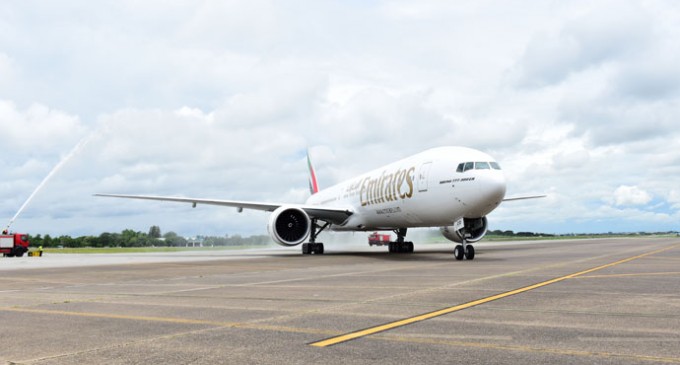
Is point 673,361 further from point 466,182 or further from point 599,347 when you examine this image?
point 466,182

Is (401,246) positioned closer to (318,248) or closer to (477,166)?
(318,248)

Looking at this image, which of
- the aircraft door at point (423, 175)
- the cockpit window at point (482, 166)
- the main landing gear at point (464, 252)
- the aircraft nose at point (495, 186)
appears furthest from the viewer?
the aircraft door at point (423, 175)

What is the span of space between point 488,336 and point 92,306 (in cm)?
664

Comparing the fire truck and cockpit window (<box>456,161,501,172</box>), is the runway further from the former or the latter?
the fire truck

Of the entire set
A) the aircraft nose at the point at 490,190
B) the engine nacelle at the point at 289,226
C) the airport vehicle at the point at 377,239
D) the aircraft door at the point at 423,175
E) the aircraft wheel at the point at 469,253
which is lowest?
the aircraft wheel at the point at 469,253

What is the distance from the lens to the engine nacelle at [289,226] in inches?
1072

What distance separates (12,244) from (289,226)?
83.1ft

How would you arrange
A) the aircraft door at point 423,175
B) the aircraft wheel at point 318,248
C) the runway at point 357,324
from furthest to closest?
1. the aircraft wheel at point 318,248
2. the aircraft door at point 423,175
3. the runway at point 357,324

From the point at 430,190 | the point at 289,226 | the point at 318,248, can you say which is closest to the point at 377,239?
the point at 318,248

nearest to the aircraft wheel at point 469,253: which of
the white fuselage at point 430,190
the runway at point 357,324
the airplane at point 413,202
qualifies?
the airplane at point 413,202

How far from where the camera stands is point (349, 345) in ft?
17.1

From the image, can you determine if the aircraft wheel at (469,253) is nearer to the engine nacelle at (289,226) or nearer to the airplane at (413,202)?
the airplane at (413,202)

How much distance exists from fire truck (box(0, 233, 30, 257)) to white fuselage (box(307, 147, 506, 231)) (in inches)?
1077

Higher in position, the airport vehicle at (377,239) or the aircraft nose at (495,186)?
the aircraft nose at (495,186)
